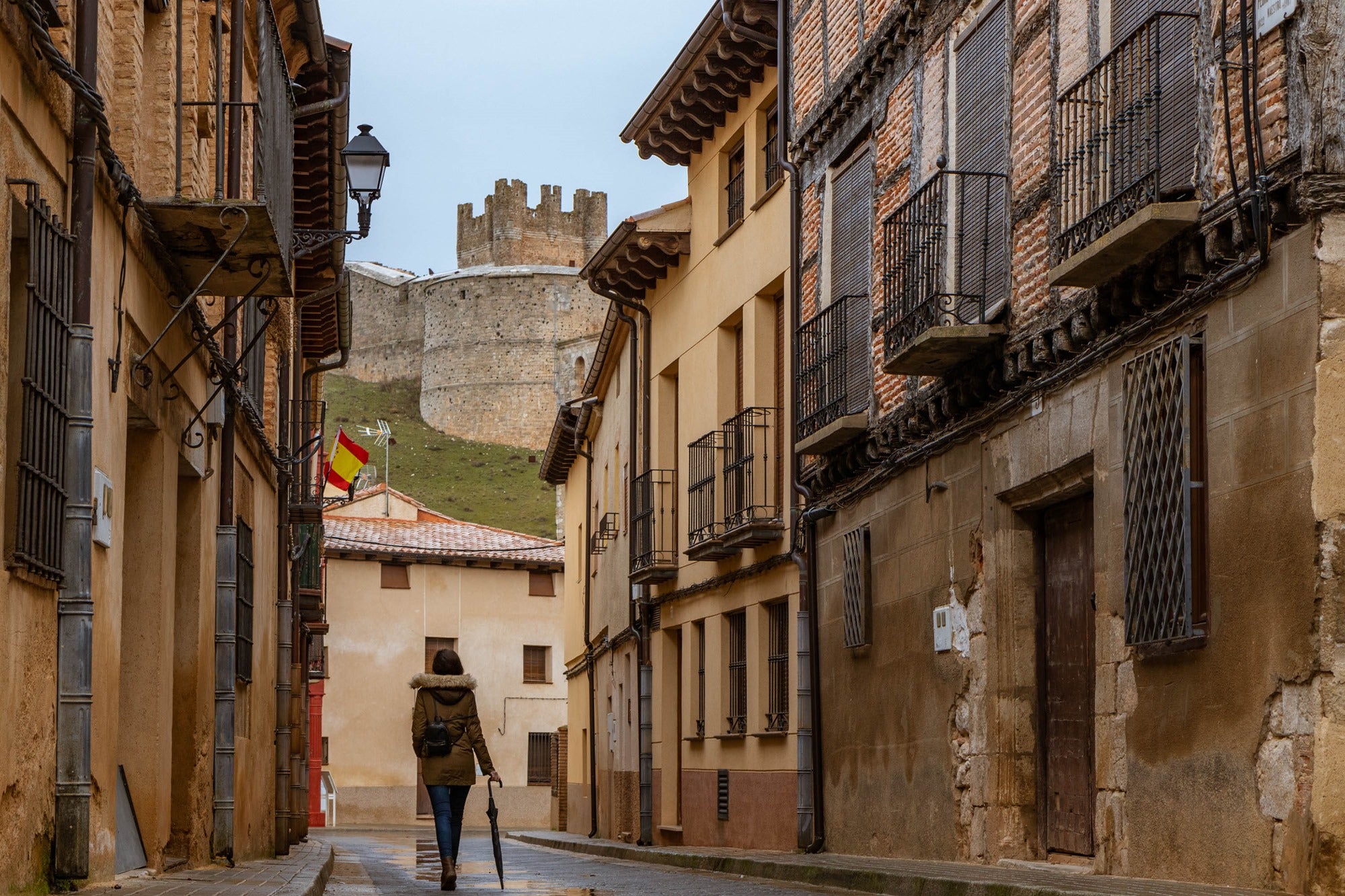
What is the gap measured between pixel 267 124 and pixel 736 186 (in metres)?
9.74

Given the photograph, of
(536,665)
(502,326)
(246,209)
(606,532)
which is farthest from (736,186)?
(502,326)

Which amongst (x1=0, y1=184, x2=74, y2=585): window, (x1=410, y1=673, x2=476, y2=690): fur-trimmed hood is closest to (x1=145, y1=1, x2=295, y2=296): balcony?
(x1=0, y1=184, x2=74, y2=585): window

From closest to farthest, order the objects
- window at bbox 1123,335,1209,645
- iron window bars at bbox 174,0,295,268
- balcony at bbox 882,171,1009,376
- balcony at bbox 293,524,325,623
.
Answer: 1. window at bbox 1123,335,1209,645
2. iron window bars at bbox 174,0,295,268
3. balcony at bbox 882,171,1009,376
4. balcony at bbox 293,524,325,623

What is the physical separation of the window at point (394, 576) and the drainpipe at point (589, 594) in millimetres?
14747

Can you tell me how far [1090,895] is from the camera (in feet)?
24.7

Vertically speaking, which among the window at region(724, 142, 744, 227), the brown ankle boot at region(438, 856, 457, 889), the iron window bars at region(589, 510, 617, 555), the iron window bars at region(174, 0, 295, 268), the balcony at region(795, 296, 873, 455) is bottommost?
the brown ankle boot at region(438, 856, 457, 889)

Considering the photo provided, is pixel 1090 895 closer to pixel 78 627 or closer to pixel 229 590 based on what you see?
pixel 78 627

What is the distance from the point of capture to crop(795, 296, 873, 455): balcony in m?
14.5

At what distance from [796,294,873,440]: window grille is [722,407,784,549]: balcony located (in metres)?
1.24

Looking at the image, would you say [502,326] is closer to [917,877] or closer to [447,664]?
[447,664]

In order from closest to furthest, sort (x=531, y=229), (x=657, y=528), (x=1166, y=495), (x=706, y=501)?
(x=1166, y=495), (x=706, y=501), (x=657, y=528), (x=531, y=229)

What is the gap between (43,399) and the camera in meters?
7.77

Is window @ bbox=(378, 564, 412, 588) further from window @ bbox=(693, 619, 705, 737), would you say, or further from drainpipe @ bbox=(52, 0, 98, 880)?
drainpipe @ bbox=(52, 0, 98, 880)

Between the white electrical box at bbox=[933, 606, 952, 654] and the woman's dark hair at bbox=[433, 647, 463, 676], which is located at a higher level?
the white electrical box at bbox=[933, 606, 952, 654]
